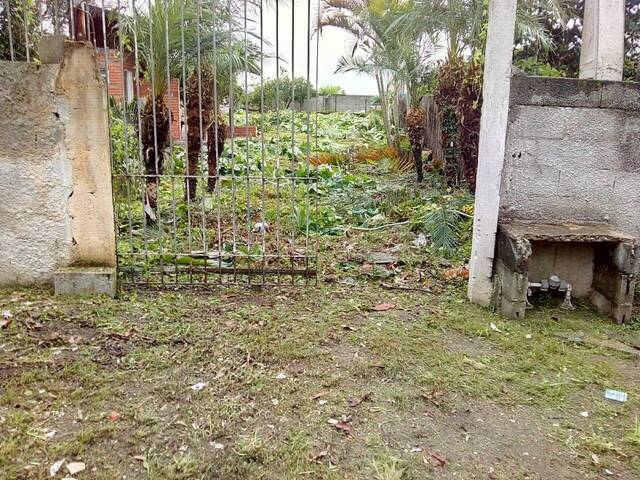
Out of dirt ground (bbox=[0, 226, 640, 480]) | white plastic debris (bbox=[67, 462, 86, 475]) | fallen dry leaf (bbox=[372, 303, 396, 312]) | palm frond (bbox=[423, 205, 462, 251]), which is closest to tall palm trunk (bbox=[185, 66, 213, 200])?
palm frond (bbox=[423, 205, 462, 251])

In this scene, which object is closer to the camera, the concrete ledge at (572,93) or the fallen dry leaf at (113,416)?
the fallen dry leaf at (113,416)

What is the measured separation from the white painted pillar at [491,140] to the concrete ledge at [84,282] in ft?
8.87

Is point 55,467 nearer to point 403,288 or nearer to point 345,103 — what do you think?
point 403,288

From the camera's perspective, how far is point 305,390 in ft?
9.07

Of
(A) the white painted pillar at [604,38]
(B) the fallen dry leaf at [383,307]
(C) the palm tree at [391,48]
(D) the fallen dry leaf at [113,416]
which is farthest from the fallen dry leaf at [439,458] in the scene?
(C) the palm tree at [391,48]

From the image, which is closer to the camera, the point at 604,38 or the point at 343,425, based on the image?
the point at 343,425

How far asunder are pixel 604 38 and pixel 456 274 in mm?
2139

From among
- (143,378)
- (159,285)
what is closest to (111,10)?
(159,285)

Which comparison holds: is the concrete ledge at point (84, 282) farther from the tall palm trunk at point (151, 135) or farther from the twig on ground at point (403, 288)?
the twig on ground at point (403, 288)

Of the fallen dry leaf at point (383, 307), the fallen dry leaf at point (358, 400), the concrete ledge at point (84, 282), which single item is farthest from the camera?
the fallen dry leaf at point (383, 307)

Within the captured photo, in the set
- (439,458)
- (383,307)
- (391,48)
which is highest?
(391,48)

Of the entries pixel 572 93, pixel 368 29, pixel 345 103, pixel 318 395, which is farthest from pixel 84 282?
pixel 345 103

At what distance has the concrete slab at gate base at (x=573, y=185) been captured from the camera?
3.81 metres

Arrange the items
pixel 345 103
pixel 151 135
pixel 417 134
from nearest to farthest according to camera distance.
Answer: pixel 151 135
pixel 417 134
pixel 345 103
